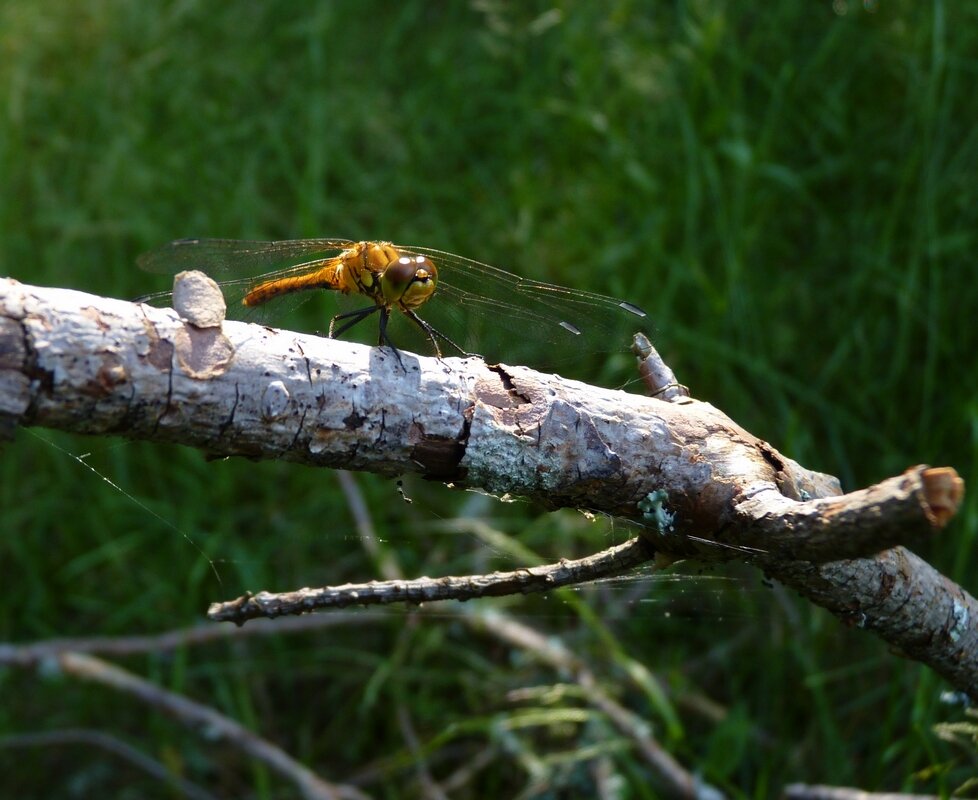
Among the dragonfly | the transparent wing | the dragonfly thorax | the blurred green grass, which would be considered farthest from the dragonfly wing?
the blurred green grass

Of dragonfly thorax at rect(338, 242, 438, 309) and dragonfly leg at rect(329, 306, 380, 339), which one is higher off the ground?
dragonfly thorax at rect(338, 242, 438, 309)

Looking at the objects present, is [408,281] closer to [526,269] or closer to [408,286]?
[408,286]

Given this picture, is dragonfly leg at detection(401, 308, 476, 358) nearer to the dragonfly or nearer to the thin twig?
the dragonfly

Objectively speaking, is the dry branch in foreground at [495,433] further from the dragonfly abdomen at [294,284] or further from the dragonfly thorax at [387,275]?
the dragonfly abdomen at [294,284]

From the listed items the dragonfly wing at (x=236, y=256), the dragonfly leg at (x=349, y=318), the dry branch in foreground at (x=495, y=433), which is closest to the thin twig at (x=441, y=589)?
the dry branch in foreground at (x=495, y=433)

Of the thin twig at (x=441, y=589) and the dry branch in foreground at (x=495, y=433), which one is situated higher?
the dry branch in foreground at (x=495, y=433)

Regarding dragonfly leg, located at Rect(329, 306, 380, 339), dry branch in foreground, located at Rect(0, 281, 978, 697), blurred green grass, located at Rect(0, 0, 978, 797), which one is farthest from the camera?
blurred green grass, located at Rect(0, 0, 978, 797)

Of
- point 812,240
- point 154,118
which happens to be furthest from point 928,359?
point 154,118

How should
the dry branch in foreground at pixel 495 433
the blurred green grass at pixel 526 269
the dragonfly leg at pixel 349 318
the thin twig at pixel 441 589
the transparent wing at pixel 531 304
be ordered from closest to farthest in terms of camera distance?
1. the dry branch in foreground at pixel 495 433
2. the thin twig at pixel 441 589
3. the transparent wing at pixel 531 304
4. the dragonfly leg at pixel 349 318
5. the blurred green grass at pixel 526 269
